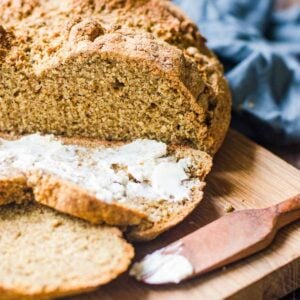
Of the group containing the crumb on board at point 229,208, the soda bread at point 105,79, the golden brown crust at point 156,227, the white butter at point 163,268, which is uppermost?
the soda bread at point 105,79

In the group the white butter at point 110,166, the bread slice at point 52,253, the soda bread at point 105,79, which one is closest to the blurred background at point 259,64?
the soda bread at point 105,79

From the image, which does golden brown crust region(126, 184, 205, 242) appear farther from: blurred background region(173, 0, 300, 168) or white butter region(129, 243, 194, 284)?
blurred background region(173, 0, 300, 168)

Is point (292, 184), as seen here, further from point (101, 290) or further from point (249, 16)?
point (249, 16)

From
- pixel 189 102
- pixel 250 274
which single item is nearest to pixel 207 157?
pixel 189 102

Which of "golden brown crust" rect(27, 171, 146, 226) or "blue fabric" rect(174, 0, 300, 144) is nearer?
"golden brown crust" rect(27, 171, 146, 226)

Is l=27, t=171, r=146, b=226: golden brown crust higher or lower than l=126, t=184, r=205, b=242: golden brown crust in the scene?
higher

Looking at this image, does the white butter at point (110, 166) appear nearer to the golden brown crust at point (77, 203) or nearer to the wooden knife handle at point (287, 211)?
the golden brown crust at point (77, 203)

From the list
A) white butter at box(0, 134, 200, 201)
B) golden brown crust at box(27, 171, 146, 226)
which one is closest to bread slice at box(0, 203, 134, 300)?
golden brown crust at box(27, 171, 146, 226)
